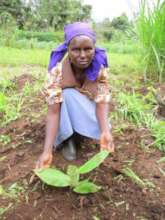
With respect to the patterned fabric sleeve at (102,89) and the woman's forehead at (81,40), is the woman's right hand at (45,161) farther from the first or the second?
the woman's forehead at (81,40)

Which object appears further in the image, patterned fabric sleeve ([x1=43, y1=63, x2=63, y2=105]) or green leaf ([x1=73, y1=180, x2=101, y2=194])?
patterned fabric sleeve ([x1=43, y1=63, x2=63, y2=105])

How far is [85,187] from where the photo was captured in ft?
7.66

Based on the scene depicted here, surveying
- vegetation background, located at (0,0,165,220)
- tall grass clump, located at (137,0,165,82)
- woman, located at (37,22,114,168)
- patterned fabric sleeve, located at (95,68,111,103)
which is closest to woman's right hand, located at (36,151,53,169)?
woman, located at (37,22,114,168)

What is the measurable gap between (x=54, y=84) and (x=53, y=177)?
54 cm

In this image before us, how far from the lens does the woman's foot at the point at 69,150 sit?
2734mm

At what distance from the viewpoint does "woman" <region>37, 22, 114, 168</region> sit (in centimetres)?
249

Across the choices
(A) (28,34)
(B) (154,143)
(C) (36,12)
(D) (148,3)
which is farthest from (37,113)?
(C) (36,12)

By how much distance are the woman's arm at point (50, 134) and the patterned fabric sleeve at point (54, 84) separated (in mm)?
40

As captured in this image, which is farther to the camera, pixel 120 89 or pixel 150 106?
pixel 120 89

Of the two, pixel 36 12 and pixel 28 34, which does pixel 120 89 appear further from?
pixel 36 12

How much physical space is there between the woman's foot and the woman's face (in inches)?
19.1

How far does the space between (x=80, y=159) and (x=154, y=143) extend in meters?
0.61

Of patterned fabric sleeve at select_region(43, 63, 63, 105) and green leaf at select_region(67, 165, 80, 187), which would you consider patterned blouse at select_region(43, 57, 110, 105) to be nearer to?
patterned fabric sleeve at select_region(43, 63, 63, 105)

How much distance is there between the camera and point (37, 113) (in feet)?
11.9
